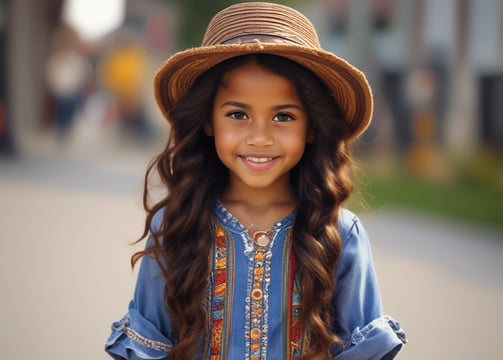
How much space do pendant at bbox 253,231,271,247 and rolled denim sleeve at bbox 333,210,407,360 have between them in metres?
0.23

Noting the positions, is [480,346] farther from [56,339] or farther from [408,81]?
[408,81]

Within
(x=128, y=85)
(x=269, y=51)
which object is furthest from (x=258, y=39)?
(x=128, y=85)

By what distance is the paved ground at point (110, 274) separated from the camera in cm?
431

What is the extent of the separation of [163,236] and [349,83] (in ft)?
2.42

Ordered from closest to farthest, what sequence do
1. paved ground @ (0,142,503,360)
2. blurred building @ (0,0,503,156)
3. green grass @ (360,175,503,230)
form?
paved ground @ (0,142,503,360), green grass @ (360,175,503,230), blurred building @ (0,0,503,156)

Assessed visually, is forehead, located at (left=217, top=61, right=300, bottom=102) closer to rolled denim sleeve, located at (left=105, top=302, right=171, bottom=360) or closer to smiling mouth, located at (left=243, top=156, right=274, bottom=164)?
smiling mouth, located at (left=243, top=156, right=274, bottom=164)

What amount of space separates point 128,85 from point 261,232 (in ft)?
52.6

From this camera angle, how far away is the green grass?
8406 millimetres

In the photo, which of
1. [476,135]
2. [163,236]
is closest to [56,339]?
[163,236]

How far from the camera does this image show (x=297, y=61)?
7.29ft

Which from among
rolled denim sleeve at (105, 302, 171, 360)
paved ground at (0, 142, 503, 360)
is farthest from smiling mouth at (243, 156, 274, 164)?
paved ground at (0, 142, 503, 360)

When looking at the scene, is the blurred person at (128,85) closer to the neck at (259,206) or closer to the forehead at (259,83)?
the neck at (259,206)

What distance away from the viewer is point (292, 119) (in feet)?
7.39

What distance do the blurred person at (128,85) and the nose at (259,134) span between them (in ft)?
51.7
